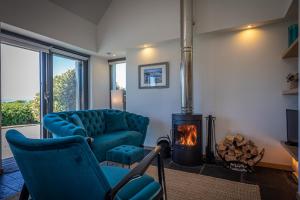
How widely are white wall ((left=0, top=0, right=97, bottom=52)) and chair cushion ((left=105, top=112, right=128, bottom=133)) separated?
170 cm

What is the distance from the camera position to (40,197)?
1.11 metres

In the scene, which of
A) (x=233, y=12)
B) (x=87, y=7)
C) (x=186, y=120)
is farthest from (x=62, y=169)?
(x=87, y=7)

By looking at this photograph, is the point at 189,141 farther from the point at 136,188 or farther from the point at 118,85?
the point at 118,85

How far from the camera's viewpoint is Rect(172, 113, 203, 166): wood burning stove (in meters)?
2.91

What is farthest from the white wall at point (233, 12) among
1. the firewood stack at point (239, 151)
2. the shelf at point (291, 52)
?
the firewood stack at point (239, 151)

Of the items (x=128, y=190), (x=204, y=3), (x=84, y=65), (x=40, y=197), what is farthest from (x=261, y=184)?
(x=84, y=65)

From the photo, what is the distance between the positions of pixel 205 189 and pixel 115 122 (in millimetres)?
2024

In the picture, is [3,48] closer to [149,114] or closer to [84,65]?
[84,65]

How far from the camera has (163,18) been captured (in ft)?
11.9

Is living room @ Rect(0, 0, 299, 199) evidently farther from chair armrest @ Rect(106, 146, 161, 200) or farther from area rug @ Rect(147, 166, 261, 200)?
chair armrest @ Rect(106, 146, 161, 200)

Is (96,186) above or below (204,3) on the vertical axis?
below

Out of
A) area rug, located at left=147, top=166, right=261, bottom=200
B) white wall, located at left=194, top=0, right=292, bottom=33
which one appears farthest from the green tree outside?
white wall, located at left=194, top=0, right=292, bottom=33

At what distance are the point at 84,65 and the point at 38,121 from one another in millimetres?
1705

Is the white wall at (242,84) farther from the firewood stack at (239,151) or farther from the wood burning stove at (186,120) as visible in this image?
the wood burning stove at (186,120)
